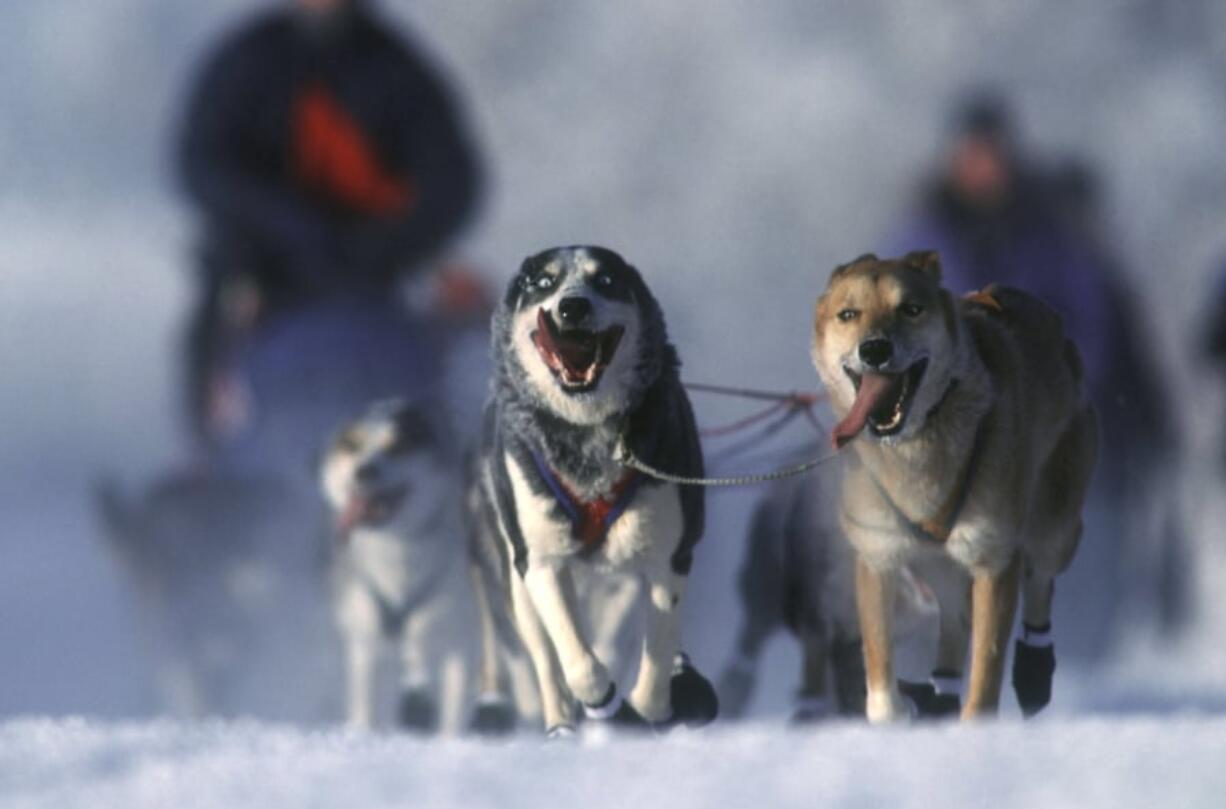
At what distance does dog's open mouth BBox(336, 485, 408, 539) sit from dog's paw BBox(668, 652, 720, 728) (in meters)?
1.60

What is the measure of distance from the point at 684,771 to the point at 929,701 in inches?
29.3

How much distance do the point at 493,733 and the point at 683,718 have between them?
99 cm

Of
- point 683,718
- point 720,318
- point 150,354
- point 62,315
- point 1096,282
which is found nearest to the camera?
point 683,718

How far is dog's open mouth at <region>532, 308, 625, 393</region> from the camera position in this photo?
3416 millimetres

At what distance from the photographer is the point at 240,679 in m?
6.38

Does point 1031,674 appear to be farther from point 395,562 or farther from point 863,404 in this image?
point 395,562

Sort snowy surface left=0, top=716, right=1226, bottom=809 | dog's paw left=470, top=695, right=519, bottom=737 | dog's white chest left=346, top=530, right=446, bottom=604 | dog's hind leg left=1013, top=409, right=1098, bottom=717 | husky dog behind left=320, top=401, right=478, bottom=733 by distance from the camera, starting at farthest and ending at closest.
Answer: dog's white chest left=346, top=530, right=446, bottom=604 < husky dog behind left=320, top=401, right=478, bottom=733 < dog's paw left=470, top=695, right=519, bottom=737 < dog's hind leg left=1013, top=409, right=1098, bottom=717 < snowy surface left=0, top=716, right=1226, bottom=809

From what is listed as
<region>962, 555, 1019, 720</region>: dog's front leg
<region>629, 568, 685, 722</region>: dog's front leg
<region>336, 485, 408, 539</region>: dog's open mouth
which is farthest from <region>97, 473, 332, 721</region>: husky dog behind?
<region>962, 555, 1019, 720</region>: dog's front leg

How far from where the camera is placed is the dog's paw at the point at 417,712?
511cm

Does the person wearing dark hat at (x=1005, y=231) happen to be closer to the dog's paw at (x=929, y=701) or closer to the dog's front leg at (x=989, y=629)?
the dog's paw at (x=929, y=701)

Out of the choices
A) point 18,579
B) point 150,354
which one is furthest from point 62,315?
point 18,579

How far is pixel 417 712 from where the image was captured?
203 inches

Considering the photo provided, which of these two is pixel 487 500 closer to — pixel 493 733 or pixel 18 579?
pixel 493 733

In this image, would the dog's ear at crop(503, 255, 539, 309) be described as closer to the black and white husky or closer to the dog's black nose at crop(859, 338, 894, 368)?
the black and white husky
